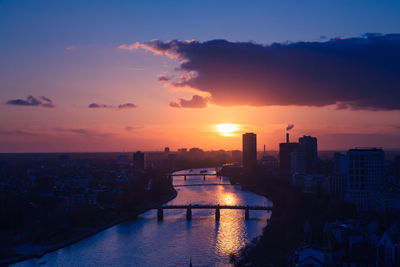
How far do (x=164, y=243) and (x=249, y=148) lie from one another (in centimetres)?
2617

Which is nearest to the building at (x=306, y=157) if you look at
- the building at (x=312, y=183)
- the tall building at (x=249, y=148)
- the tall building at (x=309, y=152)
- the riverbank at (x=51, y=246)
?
the tall building at (x=309, y=152)

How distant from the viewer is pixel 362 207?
11125 millimetres

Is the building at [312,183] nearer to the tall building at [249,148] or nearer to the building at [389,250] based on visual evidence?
the building at [389,250]

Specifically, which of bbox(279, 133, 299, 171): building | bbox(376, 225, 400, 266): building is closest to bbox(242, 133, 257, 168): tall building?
bbox(279, 133, 299, 171): building

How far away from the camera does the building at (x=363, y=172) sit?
1152 centimetres

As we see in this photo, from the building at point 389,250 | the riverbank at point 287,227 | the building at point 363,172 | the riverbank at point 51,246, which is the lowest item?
the riverbank at point 51,246

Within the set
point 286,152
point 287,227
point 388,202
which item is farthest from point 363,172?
point 286,152

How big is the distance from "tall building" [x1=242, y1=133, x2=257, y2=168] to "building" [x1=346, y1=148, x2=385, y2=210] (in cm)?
2090

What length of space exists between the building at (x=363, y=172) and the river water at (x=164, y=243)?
103 inches

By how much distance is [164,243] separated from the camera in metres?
8.61

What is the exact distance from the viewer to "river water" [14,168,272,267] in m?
7.40

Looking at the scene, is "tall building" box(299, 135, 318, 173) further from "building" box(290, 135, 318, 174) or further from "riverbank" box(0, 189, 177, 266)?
"riverbank" box(0, 189, 177, 266)

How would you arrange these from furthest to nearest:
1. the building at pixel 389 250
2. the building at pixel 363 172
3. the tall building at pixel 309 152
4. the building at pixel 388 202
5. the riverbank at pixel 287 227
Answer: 1. the tall building at pixel 309 152
2. the building at pixel 363 172
3. the building at pixel 388 202
4. the riverbank at pixel 287 227
5. the building at pixel 389 250

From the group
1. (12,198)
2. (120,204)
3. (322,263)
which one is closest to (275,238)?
(322,263)
